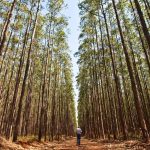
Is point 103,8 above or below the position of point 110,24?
below

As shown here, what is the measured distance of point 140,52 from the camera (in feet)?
87.1

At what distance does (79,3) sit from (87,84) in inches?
743

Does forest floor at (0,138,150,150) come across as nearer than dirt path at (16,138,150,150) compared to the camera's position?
Yes

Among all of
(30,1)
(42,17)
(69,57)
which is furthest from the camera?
(69,57)

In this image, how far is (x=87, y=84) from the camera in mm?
35906

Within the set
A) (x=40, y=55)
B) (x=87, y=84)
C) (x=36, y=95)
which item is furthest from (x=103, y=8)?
(x=36, y=95)

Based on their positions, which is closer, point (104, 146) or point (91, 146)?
point (104, 146)

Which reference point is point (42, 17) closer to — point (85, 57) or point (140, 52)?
point (85, 57)

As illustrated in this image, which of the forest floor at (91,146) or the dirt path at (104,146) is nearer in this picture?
the forest floor at (91,146)

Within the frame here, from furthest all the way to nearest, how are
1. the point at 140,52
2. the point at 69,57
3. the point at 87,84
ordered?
the point at 87,84 < the point at 69,57 < the point at 140,52

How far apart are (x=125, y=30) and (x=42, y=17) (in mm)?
8842

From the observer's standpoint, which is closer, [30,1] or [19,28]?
[30,1]

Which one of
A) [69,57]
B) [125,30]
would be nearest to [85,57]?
[69,57]

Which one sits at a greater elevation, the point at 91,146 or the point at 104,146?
the point at 91,146
